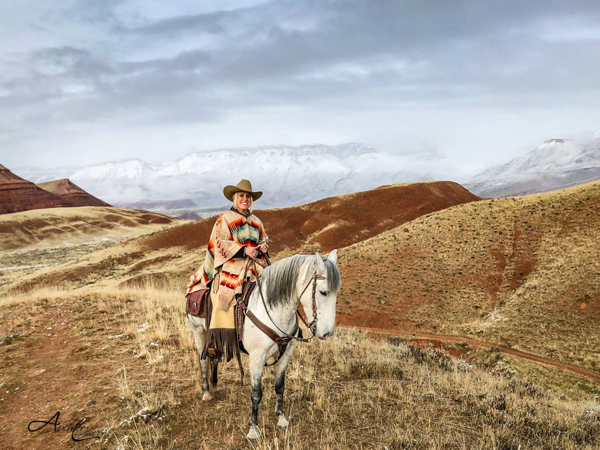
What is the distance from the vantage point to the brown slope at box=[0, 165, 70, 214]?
126800 mm

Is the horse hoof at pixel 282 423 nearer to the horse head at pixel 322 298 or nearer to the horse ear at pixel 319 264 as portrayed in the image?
the horse head at pixel 322 298

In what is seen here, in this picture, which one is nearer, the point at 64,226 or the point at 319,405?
the point at 319,405

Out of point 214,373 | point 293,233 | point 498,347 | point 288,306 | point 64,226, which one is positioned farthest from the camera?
point 64,226

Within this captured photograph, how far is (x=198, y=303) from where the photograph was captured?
5.40 meters

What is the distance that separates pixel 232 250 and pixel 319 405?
2965mm

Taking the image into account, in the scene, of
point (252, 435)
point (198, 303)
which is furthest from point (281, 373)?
point (198, 303)

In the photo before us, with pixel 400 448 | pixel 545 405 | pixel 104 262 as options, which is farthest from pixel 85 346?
pixel 104 262

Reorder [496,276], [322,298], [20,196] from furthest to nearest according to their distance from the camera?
1. [20,196]
2. [496,276]
3. [322,298]

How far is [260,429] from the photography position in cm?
474

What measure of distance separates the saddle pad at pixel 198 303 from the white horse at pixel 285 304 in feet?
3.53

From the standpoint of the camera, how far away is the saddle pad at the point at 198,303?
213 inches

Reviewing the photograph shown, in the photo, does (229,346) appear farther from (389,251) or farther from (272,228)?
(272,228)

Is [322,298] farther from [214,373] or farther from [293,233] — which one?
[293,233]

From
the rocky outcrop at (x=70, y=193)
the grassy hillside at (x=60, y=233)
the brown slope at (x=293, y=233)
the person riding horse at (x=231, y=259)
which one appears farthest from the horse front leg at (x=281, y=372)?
the rocky outcrop at (x=70, y=193)
